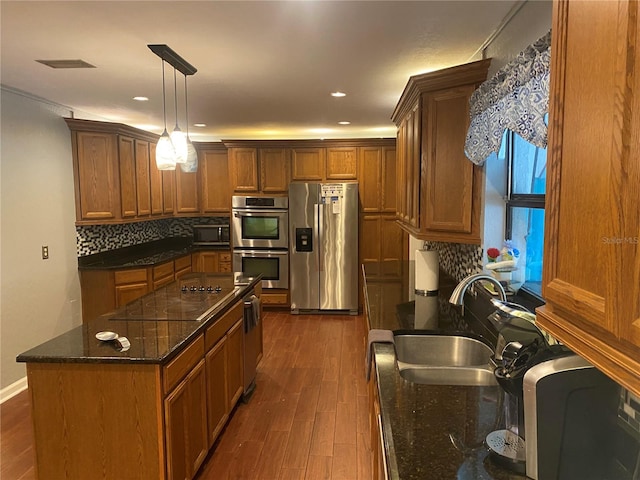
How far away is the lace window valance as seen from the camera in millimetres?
1501

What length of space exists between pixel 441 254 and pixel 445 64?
1.60 meters

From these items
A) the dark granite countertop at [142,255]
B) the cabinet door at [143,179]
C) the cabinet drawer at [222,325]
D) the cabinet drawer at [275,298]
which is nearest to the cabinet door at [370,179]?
the cabinet drawer at [275,298]

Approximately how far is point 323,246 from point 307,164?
1.11 m

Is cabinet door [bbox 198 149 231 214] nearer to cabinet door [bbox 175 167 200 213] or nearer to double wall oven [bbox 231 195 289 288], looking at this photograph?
cabinet door [bbox 175 167 200 213]

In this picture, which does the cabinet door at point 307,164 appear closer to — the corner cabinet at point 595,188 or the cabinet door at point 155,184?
the cabinet door at point 155,184

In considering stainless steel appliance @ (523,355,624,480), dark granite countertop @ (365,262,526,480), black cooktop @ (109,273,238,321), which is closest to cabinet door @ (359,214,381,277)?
black cooktop @ (109,273,238,321)

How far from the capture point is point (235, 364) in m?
2.99

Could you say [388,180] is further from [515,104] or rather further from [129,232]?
[515,104]

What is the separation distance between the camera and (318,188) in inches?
217

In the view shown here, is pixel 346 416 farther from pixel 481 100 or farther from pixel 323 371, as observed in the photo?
pixel 481 100

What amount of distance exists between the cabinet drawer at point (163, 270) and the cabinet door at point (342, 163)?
2.27 meters

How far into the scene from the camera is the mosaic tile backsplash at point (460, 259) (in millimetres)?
2635

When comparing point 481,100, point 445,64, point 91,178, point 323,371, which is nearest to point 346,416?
point 323,371

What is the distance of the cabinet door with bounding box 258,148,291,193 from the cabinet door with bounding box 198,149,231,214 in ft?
1.88
